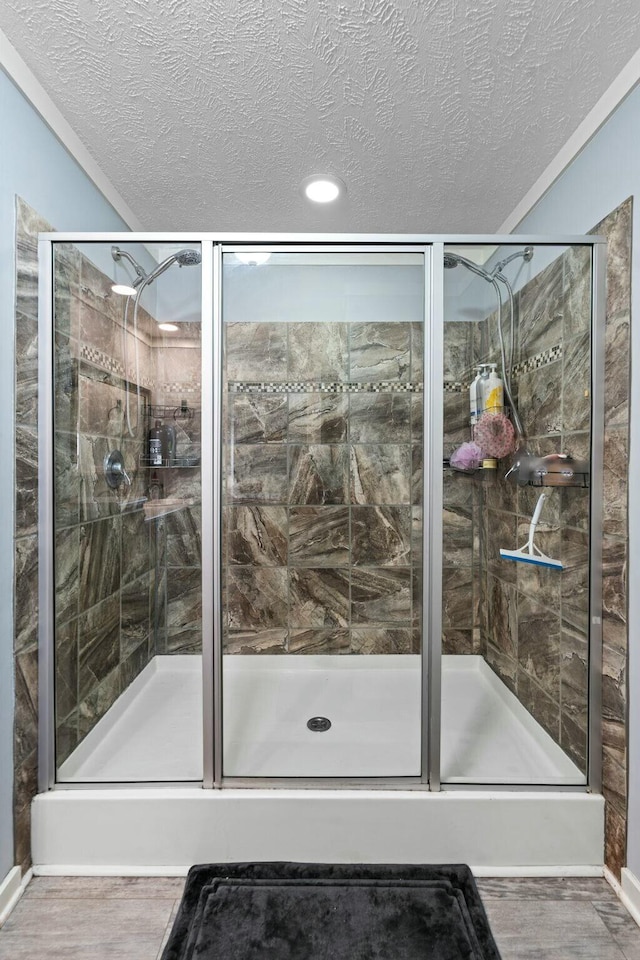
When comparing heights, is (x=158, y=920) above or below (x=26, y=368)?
below

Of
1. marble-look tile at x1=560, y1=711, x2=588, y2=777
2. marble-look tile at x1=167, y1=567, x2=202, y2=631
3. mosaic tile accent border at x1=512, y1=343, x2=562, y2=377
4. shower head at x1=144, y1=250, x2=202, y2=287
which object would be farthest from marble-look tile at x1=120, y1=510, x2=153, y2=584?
marble-look tile at x1=560, y1=711, x2=588, y2=777

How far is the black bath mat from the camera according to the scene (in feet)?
3.79

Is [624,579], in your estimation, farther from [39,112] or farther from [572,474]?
[39,112]

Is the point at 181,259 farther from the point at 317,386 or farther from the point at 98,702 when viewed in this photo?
the point at 98,702

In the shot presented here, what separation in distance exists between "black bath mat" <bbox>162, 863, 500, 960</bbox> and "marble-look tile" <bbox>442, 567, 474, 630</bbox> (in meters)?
0.70

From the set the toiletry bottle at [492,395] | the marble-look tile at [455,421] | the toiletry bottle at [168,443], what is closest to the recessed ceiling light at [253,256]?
the toiletry bottle at [168,443]

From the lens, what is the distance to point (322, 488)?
2002mm

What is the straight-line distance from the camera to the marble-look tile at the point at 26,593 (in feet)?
4.45

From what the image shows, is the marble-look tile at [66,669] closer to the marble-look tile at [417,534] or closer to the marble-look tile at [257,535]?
the marble-look tile at [257,535]

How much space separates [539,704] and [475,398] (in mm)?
1114

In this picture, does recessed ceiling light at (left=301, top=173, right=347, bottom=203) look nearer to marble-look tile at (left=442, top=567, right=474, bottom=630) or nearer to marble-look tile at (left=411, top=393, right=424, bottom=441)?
marble-look tile at (left=411, top=393, right=424, bottom=441)

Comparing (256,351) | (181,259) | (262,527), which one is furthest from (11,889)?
(181,259)

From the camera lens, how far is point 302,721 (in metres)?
1.79

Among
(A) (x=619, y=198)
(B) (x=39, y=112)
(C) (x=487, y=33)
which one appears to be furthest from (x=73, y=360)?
(A) (x=619, y=198)
